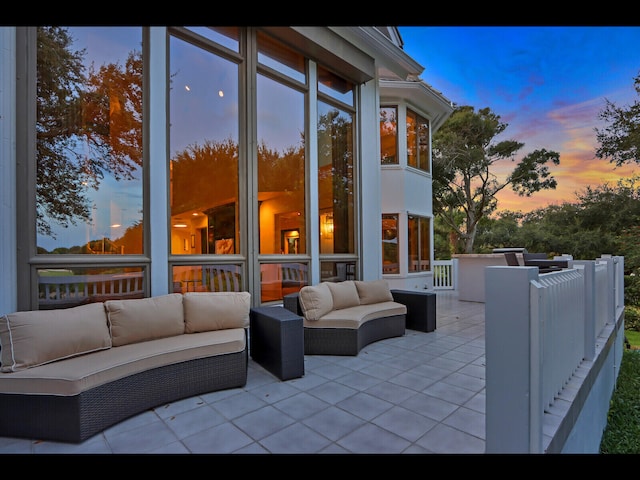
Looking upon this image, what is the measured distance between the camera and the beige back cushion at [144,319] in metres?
2.99

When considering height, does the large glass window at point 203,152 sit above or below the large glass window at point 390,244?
above

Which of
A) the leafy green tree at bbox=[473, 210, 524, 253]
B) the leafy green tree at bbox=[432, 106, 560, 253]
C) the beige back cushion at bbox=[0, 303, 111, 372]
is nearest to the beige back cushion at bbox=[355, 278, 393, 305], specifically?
the beige back cushion at bbox=[0, 303, 111, 372]

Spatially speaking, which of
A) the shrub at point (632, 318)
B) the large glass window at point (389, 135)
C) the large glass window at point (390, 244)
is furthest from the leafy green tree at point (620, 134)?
the large glass window at point (390, 244)

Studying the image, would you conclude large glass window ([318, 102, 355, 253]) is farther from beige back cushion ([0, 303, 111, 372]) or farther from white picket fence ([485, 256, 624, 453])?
white picket fence ([485, 256, 624, 453])

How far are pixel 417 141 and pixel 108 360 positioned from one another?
8551 mm

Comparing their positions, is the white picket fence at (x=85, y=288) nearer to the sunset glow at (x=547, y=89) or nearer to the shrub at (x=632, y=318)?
the sunset glow at (x=547, y=89)

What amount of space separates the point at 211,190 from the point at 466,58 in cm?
1046

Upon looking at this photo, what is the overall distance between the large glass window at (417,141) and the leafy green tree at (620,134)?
7405mm

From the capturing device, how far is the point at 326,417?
8.36ft

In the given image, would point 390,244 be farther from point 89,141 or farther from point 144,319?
point 89,141

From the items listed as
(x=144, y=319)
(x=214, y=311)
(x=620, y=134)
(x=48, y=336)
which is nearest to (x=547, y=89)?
(x=620, y=134)

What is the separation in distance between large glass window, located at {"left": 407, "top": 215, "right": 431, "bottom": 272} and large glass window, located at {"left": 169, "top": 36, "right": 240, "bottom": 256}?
5195 mm

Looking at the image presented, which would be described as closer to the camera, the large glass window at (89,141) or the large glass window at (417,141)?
the large glass window at (89,141)
